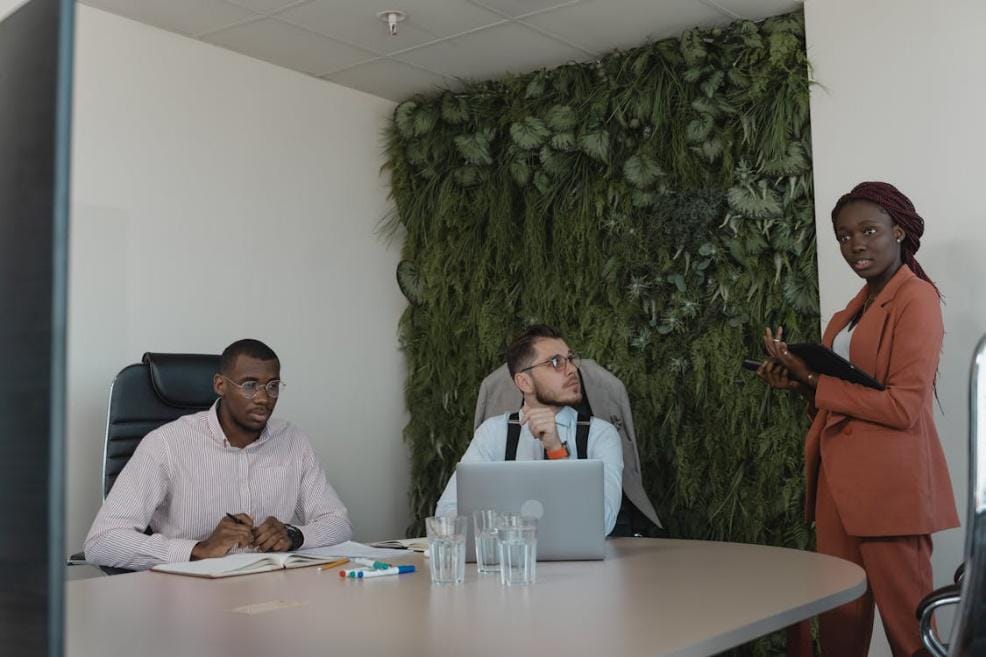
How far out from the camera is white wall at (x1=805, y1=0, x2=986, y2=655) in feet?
11.6

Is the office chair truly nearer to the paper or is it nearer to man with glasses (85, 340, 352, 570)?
the paper

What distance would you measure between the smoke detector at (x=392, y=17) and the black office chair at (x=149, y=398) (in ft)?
5.22

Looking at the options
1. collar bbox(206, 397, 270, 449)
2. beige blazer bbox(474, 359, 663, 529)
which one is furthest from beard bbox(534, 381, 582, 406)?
collar bbox(206, 397, 270, 449)

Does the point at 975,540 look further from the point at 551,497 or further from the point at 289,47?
the point at 289,47

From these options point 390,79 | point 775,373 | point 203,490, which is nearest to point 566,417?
point 775,373

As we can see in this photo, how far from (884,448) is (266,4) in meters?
2.81

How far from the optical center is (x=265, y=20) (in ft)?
13.6

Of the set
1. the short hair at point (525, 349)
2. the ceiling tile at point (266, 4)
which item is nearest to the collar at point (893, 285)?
the short hair at point (525, 349)

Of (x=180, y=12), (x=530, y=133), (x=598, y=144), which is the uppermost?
(x=180, y=12)

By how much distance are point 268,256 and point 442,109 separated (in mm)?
1173

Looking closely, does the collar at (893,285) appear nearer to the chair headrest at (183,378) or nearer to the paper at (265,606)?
the paper at (265,606)

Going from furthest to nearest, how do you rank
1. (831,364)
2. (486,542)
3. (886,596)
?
(831,364), (886,596), (486,542)

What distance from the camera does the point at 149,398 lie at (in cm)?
336

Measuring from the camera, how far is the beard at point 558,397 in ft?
10.3
